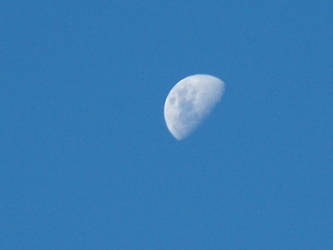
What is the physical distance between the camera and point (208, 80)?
1088 inches

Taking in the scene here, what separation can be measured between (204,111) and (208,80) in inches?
66.7

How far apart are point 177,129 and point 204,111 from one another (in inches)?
40.1

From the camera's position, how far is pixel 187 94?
2703 centimetres

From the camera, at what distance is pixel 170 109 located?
27.1 metres

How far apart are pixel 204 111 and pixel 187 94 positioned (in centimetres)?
106

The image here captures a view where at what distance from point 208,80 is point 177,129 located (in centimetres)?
189

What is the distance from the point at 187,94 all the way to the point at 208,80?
3.12 feet

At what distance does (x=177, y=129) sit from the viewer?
2672 centimetres

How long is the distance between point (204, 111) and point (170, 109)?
1282 millimetres

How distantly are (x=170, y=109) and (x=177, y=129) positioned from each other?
0.70m
